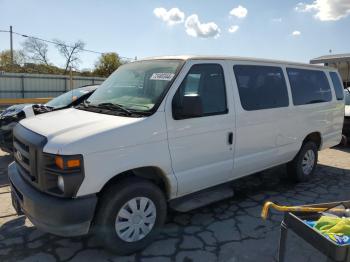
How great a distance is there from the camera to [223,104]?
4020 millimetres

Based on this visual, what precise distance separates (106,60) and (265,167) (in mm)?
56391

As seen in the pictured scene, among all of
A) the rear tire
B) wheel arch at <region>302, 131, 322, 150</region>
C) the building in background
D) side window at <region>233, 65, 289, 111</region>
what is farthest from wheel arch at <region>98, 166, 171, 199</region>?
the building in background

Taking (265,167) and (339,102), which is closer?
(265,167)

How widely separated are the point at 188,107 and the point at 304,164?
3330 mm

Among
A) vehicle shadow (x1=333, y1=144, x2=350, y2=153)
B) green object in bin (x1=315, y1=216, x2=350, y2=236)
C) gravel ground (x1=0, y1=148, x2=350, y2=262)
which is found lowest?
gravel ground (x1=0, y1=148, x2=350, y2=262)

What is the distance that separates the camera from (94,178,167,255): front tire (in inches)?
122

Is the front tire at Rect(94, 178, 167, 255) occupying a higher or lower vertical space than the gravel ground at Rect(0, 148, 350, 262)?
higher

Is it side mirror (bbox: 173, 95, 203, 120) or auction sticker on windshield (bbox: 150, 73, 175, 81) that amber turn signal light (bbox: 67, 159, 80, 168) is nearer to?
side mirror (bbox: 173, 95, 203, 120)

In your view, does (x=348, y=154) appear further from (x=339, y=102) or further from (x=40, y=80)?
(x=40, y=80)

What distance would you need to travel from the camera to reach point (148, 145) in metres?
3.26

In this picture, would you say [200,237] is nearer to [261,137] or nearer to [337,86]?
[261,137]

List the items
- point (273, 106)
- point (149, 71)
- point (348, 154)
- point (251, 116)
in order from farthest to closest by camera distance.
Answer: point (348, 154), point (273, 106), point (251, 116), point (149, 71)

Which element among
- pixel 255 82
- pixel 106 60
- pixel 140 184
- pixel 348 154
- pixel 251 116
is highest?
pixel 106 60

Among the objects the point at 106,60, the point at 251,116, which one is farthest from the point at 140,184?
the point at 106,60
